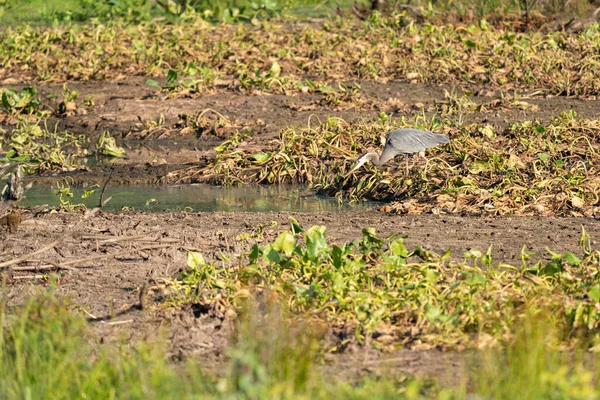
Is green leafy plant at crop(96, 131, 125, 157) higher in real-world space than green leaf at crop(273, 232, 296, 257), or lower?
lower

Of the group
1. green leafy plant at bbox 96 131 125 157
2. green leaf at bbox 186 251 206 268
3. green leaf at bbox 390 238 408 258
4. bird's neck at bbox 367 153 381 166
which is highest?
green leaf at bbox 390 238 408 258

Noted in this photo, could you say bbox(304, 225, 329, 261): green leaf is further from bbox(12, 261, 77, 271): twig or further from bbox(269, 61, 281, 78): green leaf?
bbox(269, 61, 281, 78): green leaf

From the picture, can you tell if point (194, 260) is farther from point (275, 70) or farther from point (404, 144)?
point (275, 70)

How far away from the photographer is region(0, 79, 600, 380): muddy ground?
548 centimetres

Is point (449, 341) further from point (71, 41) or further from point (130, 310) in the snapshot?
point (71, 41)

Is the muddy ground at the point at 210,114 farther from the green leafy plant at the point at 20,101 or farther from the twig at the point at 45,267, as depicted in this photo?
the twig at the point at 45,267

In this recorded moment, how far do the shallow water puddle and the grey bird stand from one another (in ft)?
1.42

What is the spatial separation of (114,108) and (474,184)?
533 centimetres

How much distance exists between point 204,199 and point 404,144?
186 cm

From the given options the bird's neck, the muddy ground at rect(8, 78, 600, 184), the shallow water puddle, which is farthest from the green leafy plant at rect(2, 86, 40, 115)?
the bird's neck

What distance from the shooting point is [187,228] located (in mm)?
7609

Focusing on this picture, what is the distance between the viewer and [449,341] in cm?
516

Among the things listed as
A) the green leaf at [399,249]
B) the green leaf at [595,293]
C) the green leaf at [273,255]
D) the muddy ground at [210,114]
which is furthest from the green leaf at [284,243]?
the muddy ground at [210,114]

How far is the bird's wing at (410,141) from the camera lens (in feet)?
30.9
